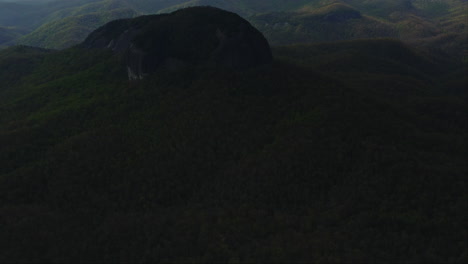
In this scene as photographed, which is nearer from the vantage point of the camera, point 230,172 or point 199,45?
point 230,172

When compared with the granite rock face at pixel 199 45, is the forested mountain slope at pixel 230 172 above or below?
below

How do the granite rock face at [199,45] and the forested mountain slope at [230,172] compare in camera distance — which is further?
the granite rock face at [199,45]

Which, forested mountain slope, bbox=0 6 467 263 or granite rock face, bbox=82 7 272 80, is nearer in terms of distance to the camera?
forested mountain slope, bbox=0 6 467 263

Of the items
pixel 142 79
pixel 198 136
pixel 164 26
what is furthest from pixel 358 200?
pixel 164 26

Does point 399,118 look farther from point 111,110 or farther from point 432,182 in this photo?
point 111,110

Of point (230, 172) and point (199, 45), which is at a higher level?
point (199, 45)
